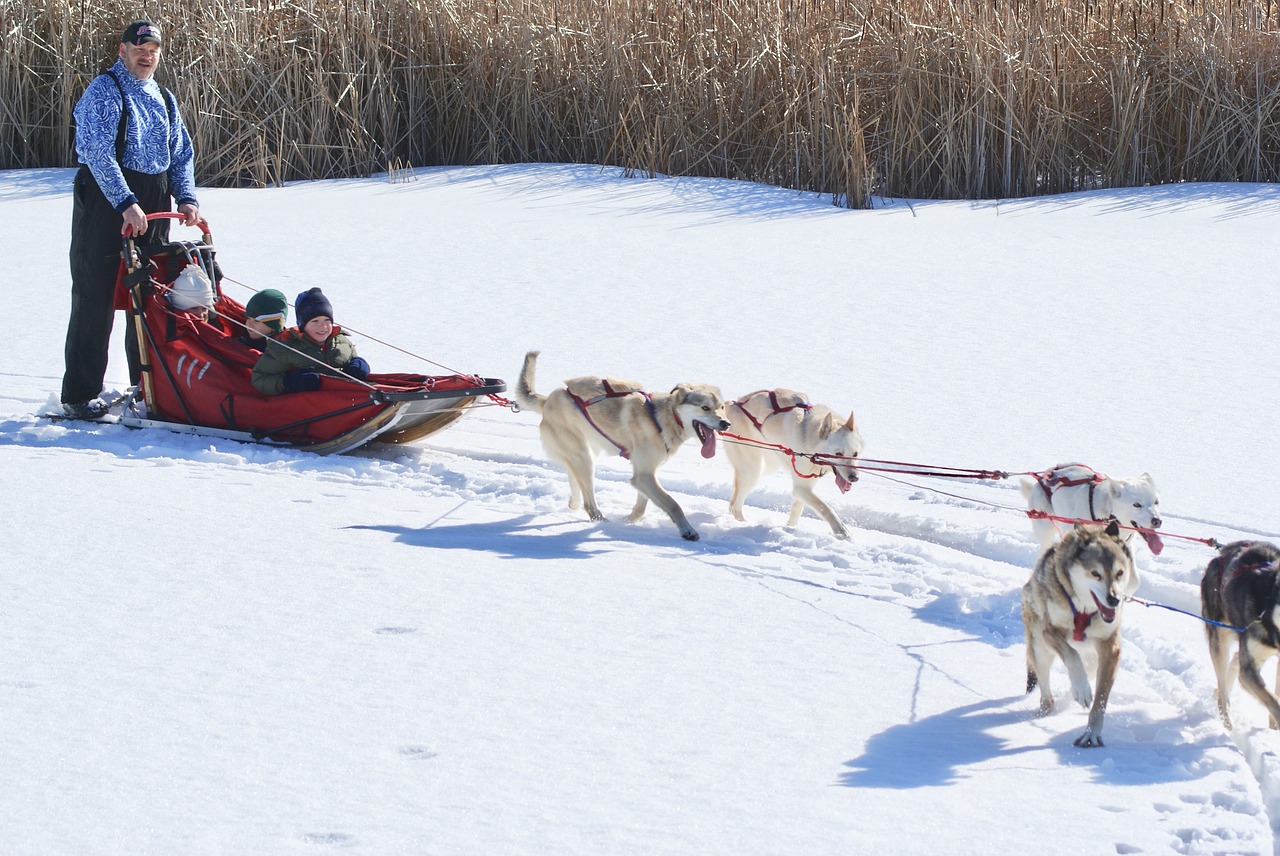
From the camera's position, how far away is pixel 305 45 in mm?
9891

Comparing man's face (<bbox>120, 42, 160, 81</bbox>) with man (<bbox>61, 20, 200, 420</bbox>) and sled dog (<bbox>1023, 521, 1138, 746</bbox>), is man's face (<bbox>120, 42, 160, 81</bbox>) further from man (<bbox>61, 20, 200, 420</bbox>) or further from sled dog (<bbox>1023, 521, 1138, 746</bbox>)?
sled dog (<bbox>1023, 521, 1138, 746</bbox>)

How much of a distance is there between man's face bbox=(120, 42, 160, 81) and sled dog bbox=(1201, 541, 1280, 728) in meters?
4.09

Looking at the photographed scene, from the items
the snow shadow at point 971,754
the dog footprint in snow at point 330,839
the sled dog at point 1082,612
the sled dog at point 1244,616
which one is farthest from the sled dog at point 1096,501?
the dog footprint in snow at point 330,839

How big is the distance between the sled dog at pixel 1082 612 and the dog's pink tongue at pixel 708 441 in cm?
152

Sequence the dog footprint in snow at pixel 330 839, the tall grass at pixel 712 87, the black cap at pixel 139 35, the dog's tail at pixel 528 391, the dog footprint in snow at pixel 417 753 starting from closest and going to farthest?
the dog footprint in snow at pixel 330 839 < the dog footprint in snow at pixel 417 753 < the dog's tail at pixel 528 391 < the black cap at pixel 139 35 < the tall grass at pixel 712 87

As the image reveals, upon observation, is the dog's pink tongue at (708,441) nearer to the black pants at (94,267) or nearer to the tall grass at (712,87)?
the black pants at (94,267)

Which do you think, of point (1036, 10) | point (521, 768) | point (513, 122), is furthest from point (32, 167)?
point (521, 768)

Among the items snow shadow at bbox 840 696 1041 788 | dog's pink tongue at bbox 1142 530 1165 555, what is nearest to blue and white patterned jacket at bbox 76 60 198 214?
snow shadow at bbox 840 696 1041 788

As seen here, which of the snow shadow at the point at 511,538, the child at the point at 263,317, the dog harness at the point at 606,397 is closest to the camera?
the snow shadow at the point at 511,538

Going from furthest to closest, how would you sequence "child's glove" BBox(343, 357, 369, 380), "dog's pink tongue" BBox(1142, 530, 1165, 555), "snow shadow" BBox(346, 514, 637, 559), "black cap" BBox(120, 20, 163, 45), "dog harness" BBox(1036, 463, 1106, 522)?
"child's glove" BBox(343, 357, 369, 380) < "black cap" BBox(120, 20, 163, 45) < "snow shadow" BBox(346, 514, 637, 559) < "dog harness" BBox(1036, 463, 1106, 522) < "dog's pink tongue" BBox(1142, 530, 1165, 555)

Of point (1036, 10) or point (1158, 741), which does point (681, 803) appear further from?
point (1036, 10)

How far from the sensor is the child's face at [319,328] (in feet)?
17.1

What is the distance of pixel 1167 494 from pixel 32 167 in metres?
8.97

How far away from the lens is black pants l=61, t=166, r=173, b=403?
17.0ft
